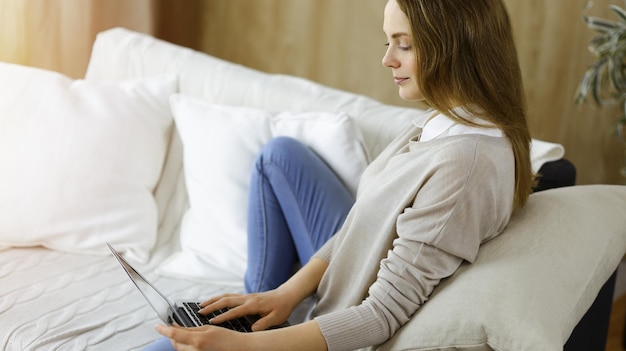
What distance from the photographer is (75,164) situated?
1.99 m

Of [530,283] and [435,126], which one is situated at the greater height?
[435,126]

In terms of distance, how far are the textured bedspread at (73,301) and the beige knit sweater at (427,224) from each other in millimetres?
547

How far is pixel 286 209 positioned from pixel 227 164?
267 mm

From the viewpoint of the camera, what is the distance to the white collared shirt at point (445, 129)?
4.29ft

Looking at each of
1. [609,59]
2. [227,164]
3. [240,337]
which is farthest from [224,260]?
[609,59]

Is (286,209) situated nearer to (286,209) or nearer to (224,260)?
(286,209)

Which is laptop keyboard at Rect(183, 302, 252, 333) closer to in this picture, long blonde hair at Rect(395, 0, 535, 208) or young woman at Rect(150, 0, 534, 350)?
young woman at Rect(150, 0, 534, 350)

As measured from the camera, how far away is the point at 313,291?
1.55m

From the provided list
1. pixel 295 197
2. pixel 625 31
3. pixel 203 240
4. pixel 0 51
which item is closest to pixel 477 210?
pixel 295 197

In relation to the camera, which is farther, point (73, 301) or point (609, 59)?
point (609, 59)

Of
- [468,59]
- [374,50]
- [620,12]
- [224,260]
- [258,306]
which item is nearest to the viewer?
[468,59]

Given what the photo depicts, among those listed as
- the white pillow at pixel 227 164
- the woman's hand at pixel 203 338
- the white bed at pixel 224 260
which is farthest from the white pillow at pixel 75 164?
the woman's hand at pixel 203 338

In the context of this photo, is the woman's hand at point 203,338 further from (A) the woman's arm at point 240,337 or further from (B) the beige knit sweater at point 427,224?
(B) the beige knit sweater at point 427,224

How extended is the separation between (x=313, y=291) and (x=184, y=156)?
2.19 feet
